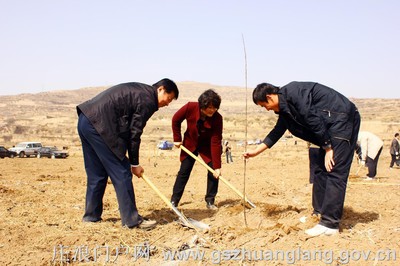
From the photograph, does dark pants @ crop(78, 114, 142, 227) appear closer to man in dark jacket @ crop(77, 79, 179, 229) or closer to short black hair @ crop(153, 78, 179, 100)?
man in dark jacket @ crop(77, 79, 179, 229)

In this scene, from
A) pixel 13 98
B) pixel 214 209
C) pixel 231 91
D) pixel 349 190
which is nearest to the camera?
pixel 214 209

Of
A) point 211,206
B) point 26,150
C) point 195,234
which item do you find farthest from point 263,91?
point 26,150


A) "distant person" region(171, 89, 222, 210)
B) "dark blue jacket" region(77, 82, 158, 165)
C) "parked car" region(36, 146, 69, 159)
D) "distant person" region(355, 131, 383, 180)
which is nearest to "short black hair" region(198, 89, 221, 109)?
"distant person" region(171, 89, 222, 210)

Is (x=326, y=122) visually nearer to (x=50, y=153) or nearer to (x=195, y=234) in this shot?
(x=195, y=234)

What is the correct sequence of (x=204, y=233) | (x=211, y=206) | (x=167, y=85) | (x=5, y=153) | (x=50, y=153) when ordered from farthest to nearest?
(x=50, y=153), (x=5, y=153), (x=211, y=206), (x=167, y=85), (x=204, y=233)

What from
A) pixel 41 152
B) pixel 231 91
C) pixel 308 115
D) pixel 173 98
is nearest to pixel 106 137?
pixel 173 98

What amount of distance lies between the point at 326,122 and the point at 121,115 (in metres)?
2.25

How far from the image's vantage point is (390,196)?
677cm

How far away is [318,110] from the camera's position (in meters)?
4.24

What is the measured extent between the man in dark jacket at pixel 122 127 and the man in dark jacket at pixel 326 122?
1.24m

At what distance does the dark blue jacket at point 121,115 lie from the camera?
4527mm

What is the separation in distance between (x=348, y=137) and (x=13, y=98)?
4065 inches

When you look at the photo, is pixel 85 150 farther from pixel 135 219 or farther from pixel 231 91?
pixel 231 91

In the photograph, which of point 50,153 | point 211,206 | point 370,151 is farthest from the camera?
point 50,153
